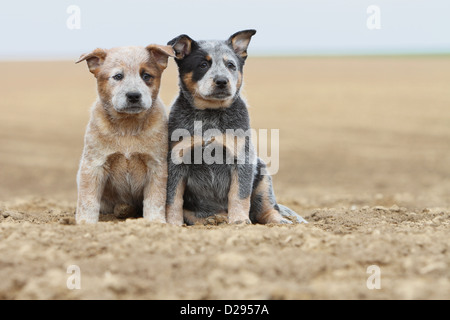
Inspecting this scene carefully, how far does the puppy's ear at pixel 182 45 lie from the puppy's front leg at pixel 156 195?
52.5 inches

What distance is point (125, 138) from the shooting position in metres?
6.72

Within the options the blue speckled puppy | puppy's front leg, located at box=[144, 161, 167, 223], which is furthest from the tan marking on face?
puppy's front leg, located at box=[144, 161, 167, 223]

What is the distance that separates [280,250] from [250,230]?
2.68 feet

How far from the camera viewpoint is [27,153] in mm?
18406

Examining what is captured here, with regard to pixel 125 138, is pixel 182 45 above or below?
above

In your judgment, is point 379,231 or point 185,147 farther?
point 185,147

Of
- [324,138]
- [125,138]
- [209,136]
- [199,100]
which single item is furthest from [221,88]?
[324,138]

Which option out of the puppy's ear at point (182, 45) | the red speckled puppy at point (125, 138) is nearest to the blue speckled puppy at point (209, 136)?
the puppy's ear at point (182, 45)

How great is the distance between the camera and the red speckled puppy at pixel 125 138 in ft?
21.8

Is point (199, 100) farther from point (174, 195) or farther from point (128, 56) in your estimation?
point (174, 195)

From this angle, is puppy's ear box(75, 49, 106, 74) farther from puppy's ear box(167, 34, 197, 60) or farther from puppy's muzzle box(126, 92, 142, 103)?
puppy's ear box(167, 34, 197, 60)

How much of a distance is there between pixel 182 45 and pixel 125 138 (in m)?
1.33
